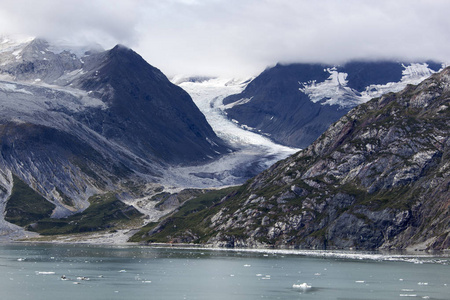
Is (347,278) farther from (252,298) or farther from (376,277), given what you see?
(252,298)

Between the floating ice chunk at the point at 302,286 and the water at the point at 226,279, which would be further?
the floating ice chunk at the point at 302,286

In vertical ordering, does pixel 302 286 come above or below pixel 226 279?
above

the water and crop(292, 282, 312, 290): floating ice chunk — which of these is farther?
crop(292, 282, 312, 290): floating ice chunk

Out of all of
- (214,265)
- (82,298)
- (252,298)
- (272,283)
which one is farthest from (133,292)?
(214,265)

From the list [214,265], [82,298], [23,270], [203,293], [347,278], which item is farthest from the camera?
[214,265]

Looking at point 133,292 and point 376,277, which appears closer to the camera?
point 133,292

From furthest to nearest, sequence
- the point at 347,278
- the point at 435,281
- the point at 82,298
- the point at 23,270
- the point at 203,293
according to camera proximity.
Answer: the point at 23,270 → the point at 347,278 → the point at 435,281 → the point at 203,293 → the point at 82,298

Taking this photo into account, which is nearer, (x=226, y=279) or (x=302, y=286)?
(x=302, y=286)
